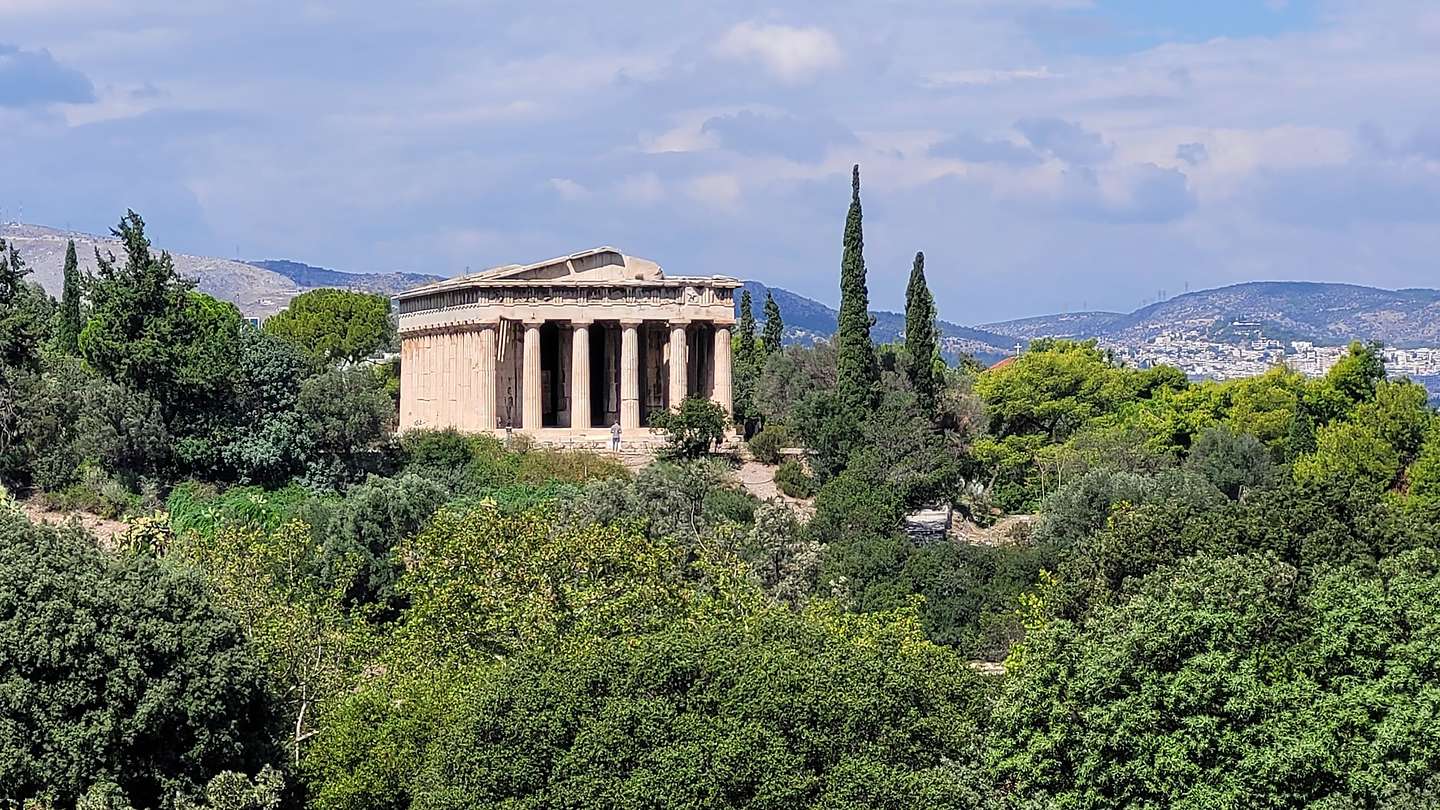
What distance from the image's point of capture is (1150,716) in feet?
82.8

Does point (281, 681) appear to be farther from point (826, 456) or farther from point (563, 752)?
point (826, 456)

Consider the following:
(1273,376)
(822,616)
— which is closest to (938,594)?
(822,616)

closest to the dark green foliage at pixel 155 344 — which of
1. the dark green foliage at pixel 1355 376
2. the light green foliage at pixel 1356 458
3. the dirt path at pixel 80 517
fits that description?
the dirt path at pixel 80 517

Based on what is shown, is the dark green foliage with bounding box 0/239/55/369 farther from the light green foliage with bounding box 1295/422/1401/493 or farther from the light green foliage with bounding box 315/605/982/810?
the light green foliage with bounding box 1295/422/1401/493

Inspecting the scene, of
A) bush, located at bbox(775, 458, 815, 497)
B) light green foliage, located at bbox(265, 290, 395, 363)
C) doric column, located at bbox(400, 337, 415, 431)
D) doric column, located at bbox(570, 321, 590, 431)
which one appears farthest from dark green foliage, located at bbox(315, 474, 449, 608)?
light green foliage, located at bbox(265, 290, 395, 363)

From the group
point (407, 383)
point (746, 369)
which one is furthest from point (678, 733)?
point (746, 369)

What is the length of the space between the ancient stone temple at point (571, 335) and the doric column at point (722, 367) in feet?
0.11

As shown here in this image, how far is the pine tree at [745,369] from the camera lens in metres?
66.7

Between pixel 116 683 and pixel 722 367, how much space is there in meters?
38.0

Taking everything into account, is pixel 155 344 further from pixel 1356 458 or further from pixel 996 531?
pixel 1356 458

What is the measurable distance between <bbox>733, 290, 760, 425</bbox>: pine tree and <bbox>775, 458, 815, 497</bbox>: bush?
7862 millimetres

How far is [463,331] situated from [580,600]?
33660mm

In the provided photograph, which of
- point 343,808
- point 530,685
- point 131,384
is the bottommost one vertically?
point 343,808

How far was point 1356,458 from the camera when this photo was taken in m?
55.2
